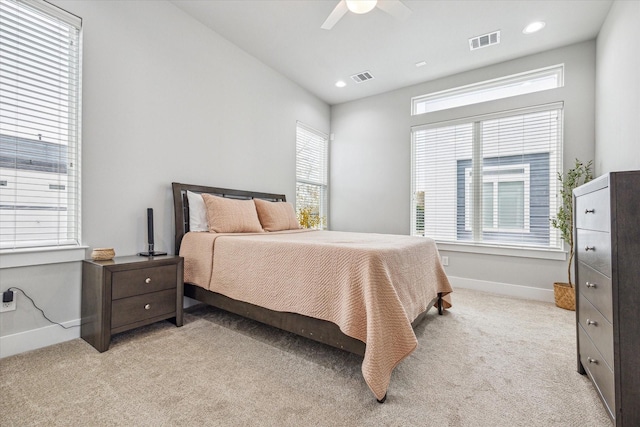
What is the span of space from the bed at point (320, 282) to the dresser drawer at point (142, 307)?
0.26 m

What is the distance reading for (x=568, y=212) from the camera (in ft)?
10.8

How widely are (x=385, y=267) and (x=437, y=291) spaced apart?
127 cm

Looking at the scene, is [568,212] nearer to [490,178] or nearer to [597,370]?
[490,178]

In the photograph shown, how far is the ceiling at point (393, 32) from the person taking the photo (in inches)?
110

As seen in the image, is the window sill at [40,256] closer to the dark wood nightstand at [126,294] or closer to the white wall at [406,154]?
the dark wood nightstand at [126,294]

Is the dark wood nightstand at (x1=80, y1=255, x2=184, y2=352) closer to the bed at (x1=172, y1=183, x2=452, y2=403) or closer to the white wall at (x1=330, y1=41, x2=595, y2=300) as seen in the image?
the bed at (x1=172, y1=183, x2=452, y2=403)

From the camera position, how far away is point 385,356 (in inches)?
59.8

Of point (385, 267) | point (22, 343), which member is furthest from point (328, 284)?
point (22, 343)

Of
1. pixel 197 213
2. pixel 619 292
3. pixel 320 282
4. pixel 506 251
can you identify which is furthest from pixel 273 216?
pixel 506 251

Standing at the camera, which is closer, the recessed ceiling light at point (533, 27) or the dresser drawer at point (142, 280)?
the dresser drawer at point (142, 280)

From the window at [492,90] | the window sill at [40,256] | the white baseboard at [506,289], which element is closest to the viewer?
the window sill at [40,256]

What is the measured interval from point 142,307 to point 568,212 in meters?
4.35

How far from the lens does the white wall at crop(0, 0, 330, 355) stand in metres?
2.24

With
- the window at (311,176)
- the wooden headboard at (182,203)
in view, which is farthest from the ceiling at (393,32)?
the wooden headboard at (182,203)
